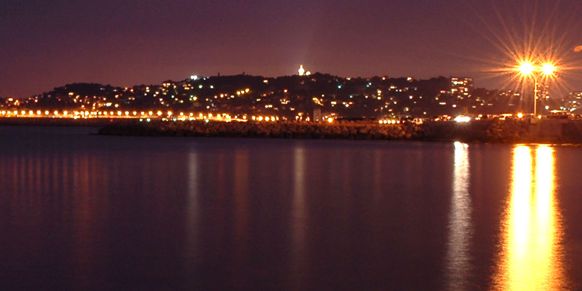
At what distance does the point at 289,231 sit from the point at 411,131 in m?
32.6

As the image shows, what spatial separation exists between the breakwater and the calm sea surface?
808 inches

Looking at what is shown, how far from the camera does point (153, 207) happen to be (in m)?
10.4

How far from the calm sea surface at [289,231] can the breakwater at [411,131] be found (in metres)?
20.5

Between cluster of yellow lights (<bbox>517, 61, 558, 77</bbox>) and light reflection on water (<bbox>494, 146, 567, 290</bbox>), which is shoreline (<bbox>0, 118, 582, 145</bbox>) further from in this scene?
light reflection on water (<bbox>494, 146, 567, 290</bbox>)

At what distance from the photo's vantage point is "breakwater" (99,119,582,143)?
35.4 metres

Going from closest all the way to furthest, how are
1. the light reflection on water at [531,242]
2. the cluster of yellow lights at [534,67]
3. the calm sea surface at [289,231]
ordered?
the light reflection on water at [531,242]
the calm sea surface at [289,231]
the cluster of yellow lights at [534,67]

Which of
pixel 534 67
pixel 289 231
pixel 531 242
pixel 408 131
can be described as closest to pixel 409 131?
pixel 408 131

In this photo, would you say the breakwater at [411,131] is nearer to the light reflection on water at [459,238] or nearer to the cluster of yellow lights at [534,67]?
the cluster of yellow lights at [534,67]

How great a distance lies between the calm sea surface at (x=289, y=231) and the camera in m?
6.16

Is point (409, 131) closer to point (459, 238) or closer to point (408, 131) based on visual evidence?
point (408, 131)

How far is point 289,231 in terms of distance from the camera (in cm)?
834

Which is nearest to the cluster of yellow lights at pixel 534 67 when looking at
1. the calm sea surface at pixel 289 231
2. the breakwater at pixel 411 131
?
the breakwater at pixel 411 131

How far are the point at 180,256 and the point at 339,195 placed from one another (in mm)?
5418

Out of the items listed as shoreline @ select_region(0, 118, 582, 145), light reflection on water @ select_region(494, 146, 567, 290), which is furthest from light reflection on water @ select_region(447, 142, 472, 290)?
shoreline @ select_region(0, 118, 582, 145)
